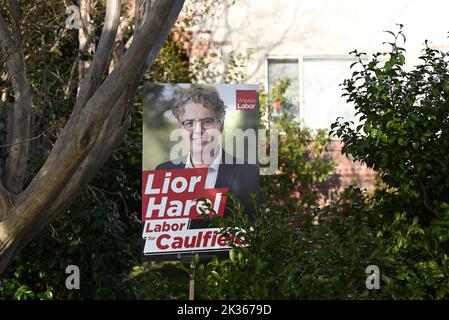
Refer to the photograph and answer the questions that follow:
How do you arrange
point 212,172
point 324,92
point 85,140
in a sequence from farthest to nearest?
point 324,92 < point 212,172 < point 85,140

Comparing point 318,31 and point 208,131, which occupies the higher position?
point 318,31

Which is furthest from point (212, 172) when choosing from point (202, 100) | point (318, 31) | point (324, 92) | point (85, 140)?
point (318, 31)

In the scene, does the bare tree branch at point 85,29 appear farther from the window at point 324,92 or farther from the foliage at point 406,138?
the window at point 324,92

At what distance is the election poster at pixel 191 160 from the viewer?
24.8 ft

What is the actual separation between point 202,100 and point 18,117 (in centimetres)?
168

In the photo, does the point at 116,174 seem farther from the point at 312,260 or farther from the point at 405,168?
the point at 312,260

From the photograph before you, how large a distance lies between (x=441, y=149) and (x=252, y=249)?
2.21 m

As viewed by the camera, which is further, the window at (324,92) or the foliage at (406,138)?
the window at (324,92)

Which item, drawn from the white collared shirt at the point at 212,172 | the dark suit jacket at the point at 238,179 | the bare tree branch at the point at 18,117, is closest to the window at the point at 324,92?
the dark suit jacket at the point at 238,179

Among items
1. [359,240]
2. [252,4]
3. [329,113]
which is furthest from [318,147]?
[359,240]

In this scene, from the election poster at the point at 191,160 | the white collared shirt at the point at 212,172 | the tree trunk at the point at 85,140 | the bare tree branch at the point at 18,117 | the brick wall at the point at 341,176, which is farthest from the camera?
the brick wall at the point at 341,176

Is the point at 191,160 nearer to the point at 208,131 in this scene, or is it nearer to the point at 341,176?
the point at 208,131

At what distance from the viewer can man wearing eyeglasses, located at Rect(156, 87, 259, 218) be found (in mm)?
7633

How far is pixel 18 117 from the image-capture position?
6.74 meters
